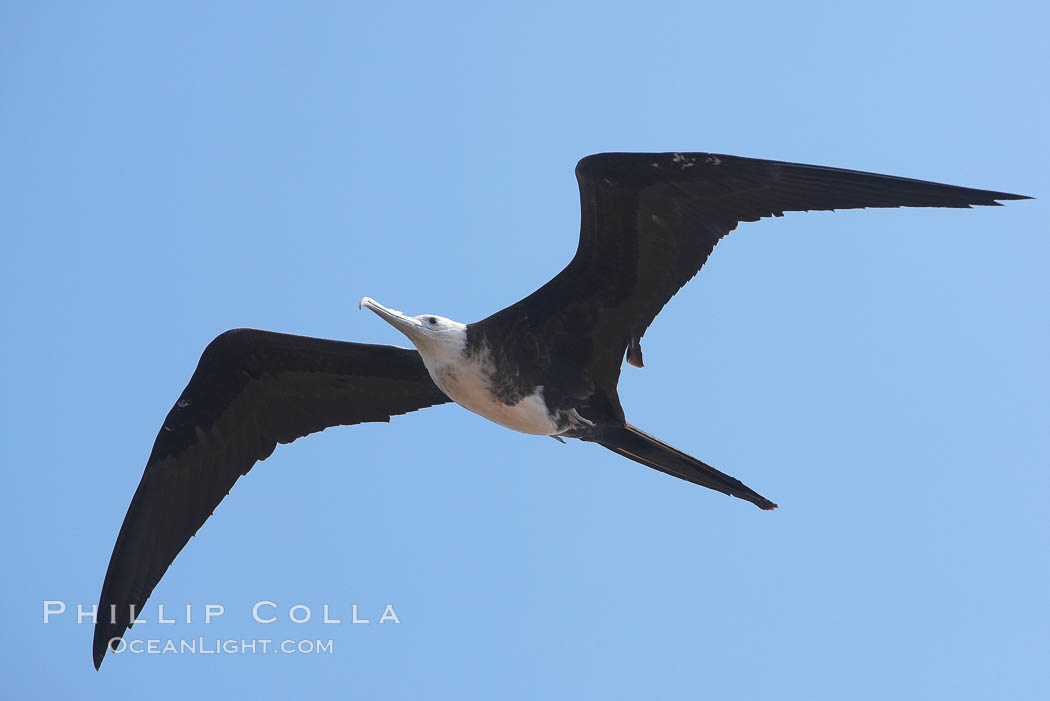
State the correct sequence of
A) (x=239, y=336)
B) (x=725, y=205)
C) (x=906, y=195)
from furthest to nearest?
(x=239, y=336) < (x=725, y=205) < (x=906, y=195)

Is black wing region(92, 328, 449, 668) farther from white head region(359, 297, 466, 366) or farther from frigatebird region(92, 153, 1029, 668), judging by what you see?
white head region(359, 297, 466, 366)

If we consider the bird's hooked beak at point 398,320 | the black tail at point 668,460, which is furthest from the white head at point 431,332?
the black tail at point 668,460

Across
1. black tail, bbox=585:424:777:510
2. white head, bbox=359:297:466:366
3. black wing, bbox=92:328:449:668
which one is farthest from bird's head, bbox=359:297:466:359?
black tail, bbox=585:424:777:510

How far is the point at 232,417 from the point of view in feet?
24.5

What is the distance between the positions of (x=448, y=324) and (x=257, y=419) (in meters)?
1.47

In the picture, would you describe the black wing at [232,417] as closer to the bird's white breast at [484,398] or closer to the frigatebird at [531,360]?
the frigatebird at [531,360]

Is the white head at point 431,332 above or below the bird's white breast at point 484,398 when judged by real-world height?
above

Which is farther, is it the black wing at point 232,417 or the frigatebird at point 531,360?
the black wing at point 232,417

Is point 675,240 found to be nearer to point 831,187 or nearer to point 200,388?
point 831,187

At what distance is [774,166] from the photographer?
610 cm

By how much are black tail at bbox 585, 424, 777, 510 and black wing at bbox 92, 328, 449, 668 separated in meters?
1.11

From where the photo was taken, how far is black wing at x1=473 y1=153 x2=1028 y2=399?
6039 millimetres

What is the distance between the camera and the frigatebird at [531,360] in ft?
20.3

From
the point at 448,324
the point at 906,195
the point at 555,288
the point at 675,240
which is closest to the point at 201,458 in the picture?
the point at 448,324
